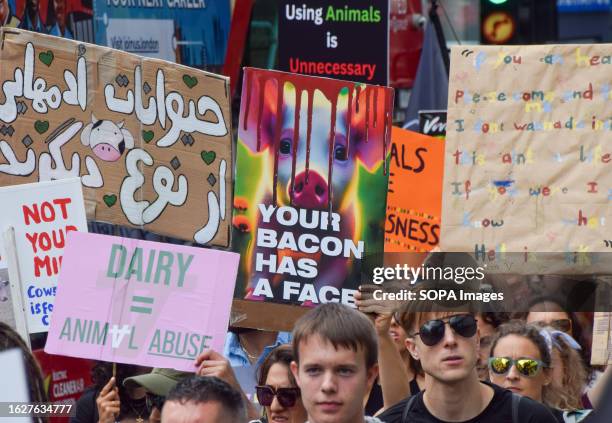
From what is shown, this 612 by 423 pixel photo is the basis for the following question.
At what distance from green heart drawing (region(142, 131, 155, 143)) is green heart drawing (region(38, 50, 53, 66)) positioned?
52 cm

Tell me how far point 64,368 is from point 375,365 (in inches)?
88.5

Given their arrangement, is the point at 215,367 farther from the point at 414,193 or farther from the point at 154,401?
the point at 414,193

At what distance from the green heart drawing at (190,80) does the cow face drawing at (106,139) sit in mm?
362

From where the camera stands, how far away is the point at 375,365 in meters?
4.25

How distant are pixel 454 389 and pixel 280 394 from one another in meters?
0.67

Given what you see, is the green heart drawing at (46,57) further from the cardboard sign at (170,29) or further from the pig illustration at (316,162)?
the cardboard sign at (170,29)

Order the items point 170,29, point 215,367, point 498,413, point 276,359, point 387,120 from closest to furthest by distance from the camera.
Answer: point 498,413, point 215,367, point 276,359, point 387,120, point 170,29

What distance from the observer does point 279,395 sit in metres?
4.93

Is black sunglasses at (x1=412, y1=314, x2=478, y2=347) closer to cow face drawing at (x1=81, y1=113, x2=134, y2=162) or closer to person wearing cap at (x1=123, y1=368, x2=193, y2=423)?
person wearing cap at (x1=123, y1=368, x2=193, y2=423)

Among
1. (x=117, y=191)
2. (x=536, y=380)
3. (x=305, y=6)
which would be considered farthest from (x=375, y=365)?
(x=305, y=6)

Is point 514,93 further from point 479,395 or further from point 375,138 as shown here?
point 479,395

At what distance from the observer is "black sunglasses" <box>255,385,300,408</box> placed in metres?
4.91

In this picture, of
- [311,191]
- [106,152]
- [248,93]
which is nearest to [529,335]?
[311,191]

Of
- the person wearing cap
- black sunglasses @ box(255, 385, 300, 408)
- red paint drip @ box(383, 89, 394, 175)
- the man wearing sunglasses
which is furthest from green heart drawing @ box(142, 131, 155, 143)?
the man wearing sunglasses
